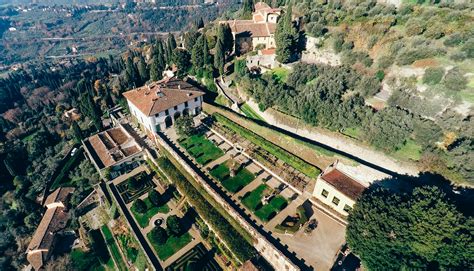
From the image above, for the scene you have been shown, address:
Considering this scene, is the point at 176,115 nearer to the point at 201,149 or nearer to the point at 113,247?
the point at 201,149

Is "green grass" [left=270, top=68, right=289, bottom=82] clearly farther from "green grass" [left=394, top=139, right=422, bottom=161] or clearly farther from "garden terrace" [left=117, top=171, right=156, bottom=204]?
"garden terrace" [left=117, top=171, right=156, bottom=204]

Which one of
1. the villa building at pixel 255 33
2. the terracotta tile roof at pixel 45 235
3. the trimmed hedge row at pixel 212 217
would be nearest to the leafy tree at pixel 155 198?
the trimmed hedge row at pixel 212 217

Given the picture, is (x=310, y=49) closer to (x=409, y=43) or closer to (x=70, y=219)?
(x=409, y=43)

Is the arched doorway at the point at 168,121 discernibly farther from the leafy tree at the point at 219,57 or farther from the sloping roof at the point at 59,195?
the sloping roof at the point at 59,195

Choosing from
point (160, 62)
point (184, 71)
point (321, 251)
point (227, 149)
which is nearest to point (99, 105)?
point (160, 62)

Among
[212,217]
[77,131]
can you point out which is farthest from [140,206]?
[77,131]
